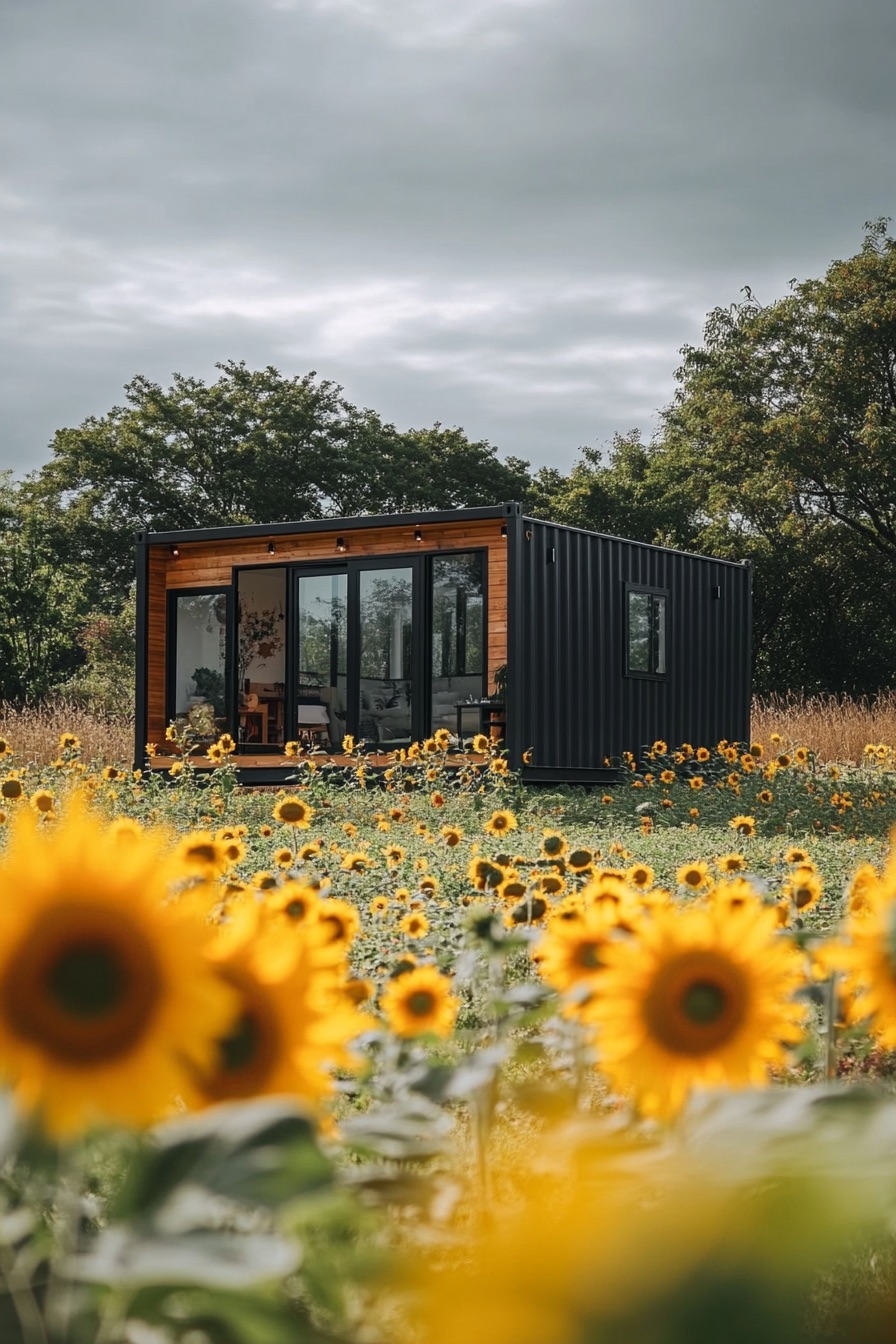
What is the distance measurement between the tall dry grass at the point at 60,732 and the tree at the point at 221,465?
1395 cm

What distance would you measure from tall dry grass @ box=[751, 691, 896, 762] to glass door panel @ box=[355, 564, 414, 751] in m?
4.24

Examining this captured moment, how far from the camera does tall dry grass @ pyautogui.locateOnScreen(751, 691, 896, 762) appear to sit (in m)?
15.6

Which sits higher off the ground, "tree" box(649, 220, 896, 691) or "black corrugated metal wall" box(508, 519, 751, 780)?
"tree" box(649, 220, 896, 691)

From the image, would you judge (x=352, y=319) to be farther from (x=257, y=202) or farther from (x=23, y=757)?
(x=23, y=757)

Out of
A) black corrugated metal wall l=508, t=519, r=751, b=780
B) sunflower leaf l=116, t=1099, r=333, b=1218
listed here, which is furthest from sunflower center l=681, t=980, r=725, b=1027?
black corrugated metal wall l=508, t=519, r=751, b=780

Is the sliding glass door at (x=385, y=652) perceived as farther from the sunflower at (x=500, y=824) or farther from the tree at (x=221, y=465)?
the tree at (x=221, y=465)

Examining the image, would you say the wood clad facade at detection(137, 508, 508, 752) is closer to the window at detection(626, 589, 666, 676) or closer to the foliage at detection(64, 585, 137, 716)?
the window at detection(626, 589, 666, 676)

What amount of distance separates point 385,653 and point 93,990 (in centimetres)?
1211

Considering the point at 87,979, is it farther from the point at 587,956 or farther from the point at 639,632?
the point at 639,632

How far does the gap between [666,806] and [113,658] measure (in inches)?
712

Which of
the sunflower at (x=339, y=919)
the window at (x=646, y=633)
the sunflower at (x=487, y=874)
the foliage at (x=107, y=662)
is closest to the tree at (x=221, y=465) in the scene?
the foliage at (x=107, y=662)

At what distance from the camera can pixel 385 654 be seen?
12.8 m

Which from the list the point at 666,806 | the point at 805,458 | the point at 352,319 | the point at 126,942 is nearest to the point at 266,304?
the point at 352,319

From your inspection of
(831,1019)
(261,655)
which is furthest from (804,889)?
(261,655)
